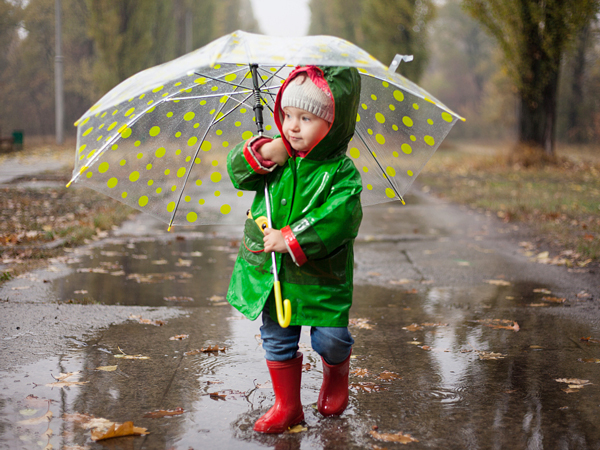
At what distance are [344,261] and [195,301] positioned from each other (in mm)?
2263

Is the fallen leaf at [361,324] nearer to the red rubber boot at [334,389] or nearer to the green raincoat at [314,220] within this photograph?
the red rubber boot at [334,389]

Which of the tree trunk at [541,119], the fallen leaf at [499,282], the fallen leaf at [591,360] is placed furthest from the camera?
the tree trunk at [541,119]

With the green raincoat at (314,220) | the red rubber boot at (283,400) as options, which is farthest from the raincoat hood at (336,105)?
the red rubber boot at (283,400)

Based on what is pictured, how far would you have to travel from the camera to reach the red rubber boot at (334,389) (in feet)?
8.54

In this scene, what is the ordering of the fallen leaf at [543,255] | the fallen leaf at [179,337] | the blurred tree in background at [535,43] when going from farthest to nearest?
the blurred tree in background at [535,43] → the fallen leaf at [543,255] → the fallen leaf at [179,337]

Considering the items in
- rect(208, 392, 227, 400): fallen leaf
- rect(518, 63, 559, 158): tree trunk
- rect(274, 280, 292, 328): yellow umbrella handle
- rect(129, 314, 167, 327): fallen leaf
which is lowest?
rect(208, 392, 227, 400): fallen leaf

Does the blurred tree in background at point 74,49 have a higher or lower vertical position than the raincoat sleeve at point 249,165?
higher

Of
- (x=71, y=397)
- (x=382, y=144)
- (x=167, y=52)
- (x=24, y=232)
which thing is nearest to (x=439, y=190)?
(x=24, y=232)

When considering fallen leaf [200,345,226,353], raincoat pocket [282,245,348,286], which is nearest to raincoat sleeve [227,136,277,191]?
raincoat pocket [282,245,348,286]

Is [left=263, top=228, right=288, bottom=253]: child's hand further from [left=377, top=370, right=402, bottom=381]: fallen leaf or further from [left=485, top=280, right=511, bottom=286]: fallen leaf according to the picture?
[left=485, top=280, right=511, bottom=286]: fallen leaf

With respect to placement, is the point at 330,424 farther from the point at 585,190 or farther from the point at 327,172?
the point at 585,190

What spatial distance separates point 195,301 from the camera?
4.48 meters

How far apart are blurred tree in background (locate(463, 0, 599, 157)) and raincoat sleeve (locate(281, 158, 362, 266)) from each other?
13.6 m

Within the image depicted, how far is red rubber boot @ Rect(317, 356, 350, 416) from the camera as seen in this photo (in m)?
2.60
